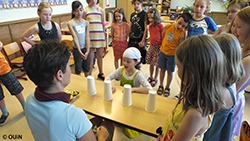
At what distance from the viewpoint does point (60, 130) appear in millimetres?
737

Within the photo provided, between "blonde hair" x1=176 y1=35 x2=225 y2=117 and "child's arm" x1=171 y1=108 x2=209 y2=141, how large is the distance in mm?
24

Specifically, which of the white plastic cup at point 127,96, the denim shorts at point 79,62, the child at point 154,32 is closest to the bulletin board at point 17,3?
the denim shorts at point 79,62

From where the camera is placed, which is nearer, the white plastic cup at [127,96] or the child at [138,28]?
the white plastic cup at [127,96]

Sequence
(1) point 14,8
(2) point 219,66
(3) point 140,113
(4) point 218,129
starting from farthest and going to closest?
(1) point 14,8 → (3) point 140,113 → (4) point 218,129 → (2) point 219,66

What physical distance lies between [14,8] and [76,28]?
166 cm

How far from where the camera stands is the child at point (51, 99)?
0.72m

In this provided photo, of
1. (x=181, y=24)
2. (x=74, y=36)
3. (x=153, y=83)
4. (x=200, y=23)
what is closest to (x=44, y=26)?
(x=74, y=36)

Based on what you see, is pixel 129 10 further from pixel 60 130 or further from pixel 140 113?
pixel 60 130

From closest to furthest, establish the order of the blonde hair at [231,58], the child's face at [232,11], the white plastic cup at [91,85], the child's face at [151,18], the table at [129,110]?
→ the blonde hair at [231,58] → the table at [129,110] → the white plastic cup at [91,85] → the child's face at [232,11] → the child's face at [151,18]

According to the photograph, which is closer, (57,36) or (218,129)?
(218,129)

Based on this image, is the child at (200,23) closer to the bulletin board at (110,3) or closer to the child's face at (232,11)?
the child's face at (232,11)

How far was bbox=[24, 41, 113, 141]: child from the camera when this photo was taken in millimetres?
723

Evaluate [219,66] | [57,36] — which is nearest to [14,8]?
[57,36]

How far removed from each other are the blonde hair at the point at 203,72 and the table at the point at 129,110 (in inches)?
16.7
